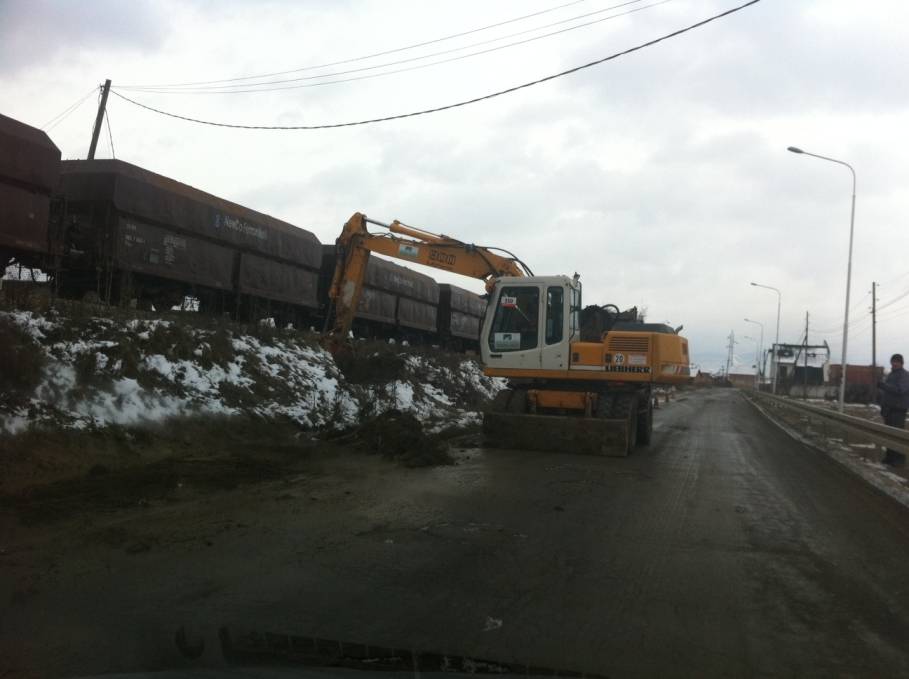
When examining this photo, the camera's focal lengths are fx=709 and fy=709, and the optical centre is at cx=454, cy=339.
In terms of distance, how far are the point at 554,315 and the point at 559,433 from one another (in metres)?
2.15

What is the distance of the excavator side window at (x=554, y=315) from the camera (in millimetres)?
12883

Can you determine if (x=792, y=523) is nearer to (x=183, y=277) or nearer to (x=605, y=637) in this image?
(x=605, y=637)

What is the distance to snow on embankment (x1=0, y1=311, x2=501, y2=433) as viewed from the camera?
31.1ft

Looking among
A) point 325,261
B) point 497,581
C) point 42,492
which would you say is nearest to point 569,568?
point 497,581

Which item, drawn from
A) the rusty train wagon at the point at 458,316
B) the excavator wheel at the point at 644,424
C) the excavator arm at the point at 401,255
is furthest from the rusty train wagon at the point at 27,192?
the rusty train wagon at the point at 458,316

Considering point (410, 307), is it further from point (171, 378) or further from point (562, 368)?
point (171, 378)

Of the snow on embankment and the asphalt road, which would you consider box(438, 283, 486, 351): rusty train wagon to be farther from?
the asphalt road

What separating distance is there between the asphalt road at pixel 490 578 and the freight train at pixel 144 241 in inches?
329

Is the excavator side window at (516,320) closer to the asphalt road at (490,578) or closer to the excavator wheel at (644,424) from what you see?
the excavator wheel at (644,424)

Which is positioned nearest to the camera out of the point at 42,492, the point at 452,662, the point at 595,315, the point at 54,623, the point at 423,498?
the point at 452,662

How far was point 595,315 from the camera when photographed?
14.2m

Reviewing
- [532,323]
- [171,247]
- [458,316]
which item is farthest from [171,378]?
[458,316]

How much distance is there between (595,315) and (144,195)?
403 inches

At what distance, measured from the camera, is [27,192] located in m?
12.9
